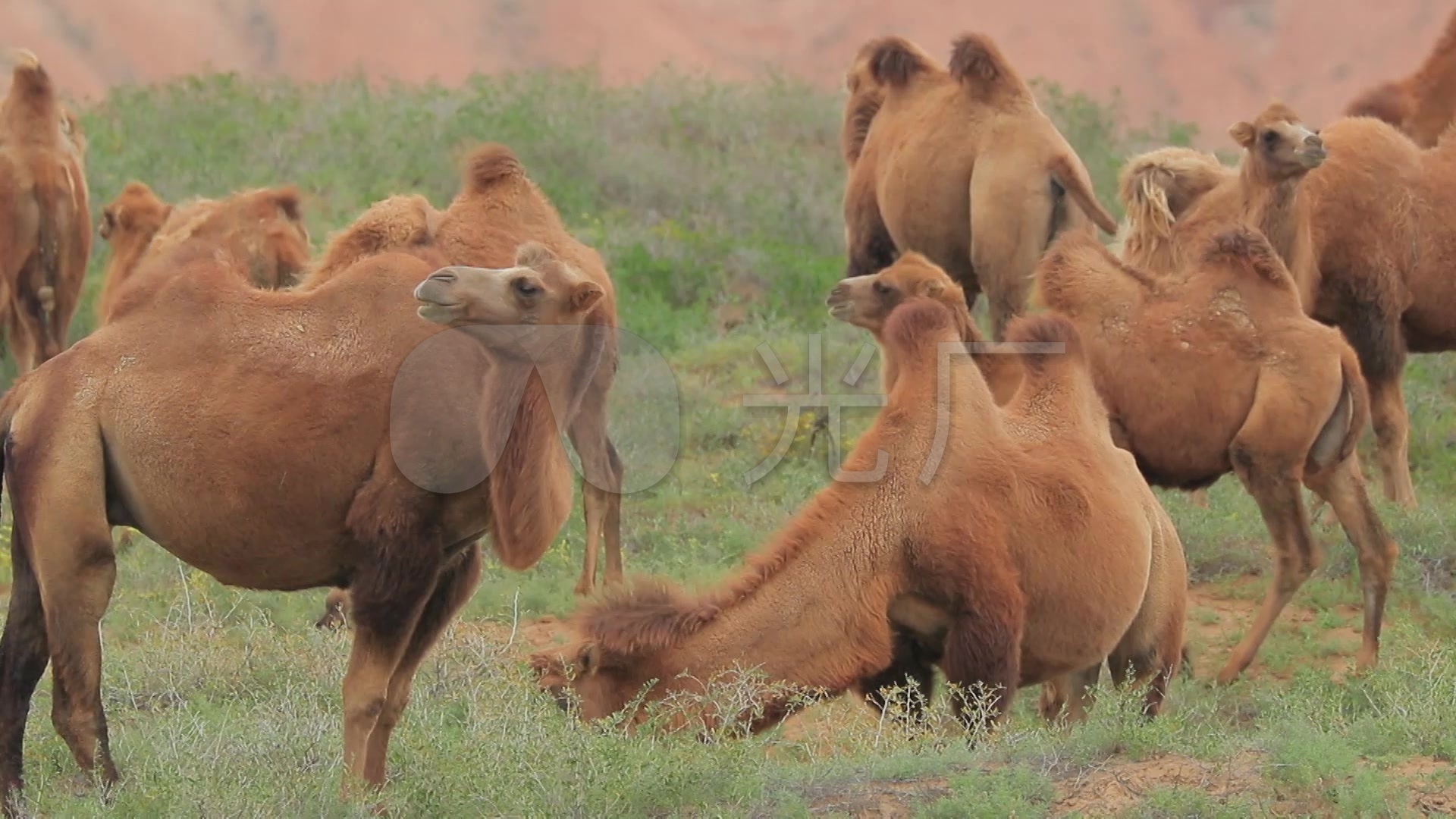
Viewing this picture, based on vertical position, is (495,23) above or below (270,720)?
above

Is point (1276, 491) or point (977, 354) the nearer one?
point (977, 354)

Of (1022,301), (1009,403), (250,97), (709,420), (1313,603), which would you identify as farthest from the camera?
(250,97)

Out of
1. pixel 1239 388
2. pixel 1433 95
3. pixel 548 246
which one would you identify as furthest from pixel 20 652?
pixel 1433 95

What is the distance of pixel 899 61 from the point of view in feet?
40.4

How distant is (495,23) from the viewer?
24828 mm

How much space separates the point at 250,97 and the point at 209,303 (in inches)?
541

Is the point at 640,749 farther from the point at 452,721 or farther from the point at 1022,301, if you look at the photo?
the point at 1022,301

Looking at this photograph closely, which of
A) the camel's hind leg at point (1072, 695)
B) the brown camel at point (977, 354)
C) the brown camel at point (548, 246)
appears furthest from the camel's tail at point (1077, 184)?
the camel's hind leg at point (1072, 695)

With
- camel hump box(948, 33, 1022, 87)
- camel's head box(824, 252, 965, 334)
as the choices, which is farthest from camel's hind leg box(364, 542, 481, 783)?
camel hump box(948, 33, 1022, 87)

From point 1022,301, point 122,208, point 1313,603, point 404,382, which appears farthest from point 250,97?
point 404,382

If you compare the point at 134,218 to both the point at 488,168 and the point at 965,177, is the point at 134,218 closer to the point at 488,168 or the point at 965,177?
the point at 488,168

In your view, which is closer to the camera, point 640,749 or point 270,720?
point 640,749

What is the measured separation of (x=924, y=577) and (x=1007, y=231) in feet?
16.2

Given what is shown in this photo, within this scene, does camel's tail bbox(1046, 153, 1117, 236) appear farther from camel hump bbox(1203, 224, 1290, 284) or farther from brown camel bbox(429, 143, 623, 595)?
brown camel bbox(429, 143, 623, 595)
